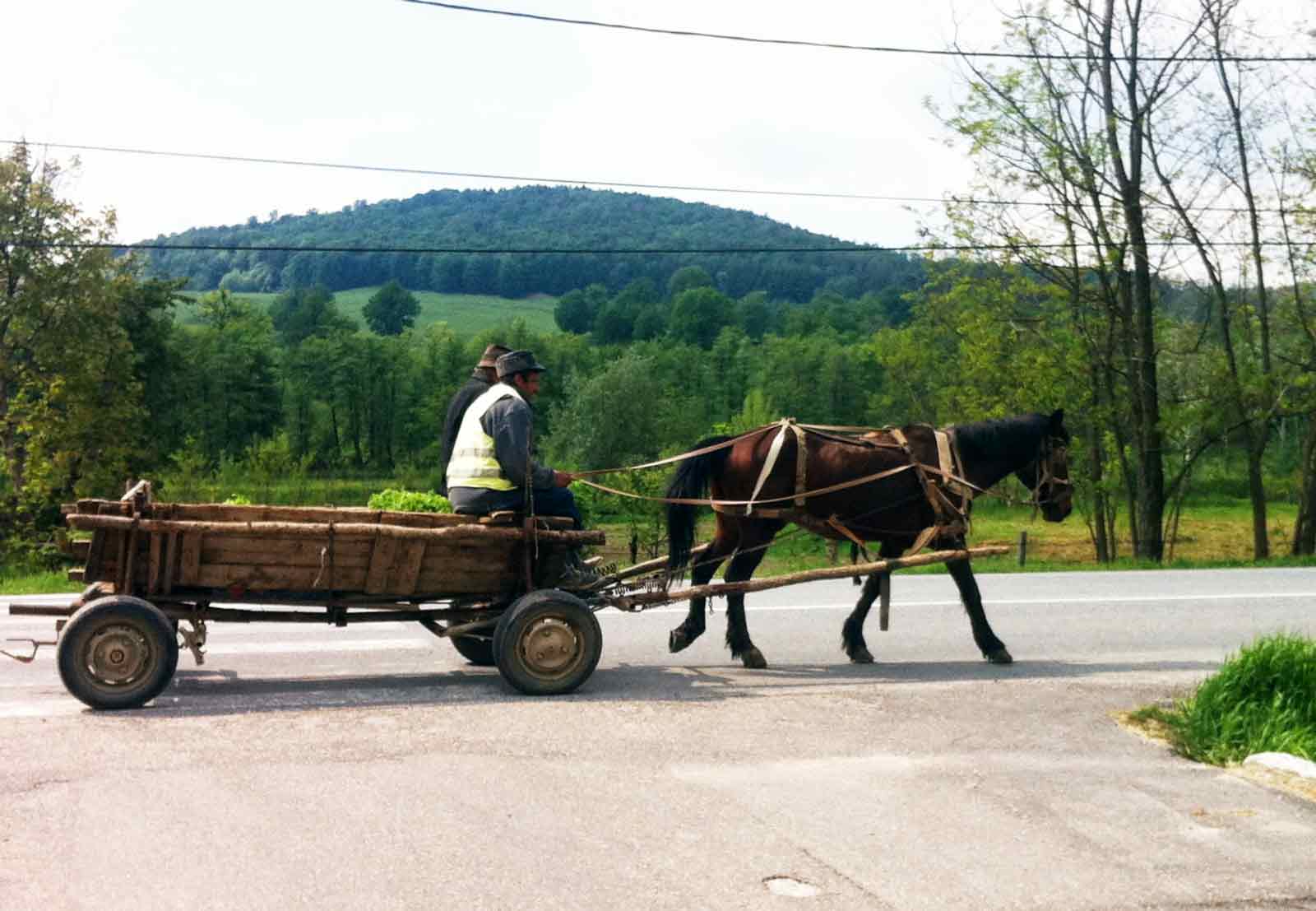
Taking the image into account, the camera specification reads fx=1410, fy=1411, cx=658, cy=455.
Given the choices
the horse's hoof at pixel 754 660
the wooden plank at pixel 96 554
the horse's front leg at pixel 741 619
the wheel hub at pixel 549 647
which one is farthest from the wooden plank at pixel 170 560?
the horse's hoof at pixel 754 660

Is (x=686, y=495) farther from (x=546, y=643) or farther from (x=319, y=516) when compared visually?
(x=319, y=516)

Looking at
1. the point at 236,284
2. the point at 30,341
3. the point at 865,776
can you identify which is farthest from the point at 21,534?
the point at 236,284

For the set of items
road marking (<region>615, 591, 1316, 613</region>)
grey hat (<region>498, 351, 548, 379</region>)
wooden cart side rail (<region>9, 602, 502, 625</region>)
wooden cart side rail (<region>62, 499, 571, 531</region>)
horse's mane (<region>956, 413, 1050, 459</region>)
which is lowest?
wooden cart side rail (<region>9, 602, 502, 625</region>)

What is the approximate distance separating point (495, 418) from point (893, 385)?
4848cm

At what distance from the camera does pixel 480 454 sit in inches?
363

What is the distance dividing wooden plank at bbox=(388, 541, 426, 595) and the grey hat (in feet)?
4.69

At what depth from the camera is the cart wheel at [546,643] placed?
340 inches

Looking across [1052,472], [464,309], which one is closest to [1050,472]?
[1052,472]

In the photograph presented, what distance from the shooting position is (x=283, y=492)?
41.1 metres

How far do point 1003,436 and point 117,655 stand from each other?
21.8ft

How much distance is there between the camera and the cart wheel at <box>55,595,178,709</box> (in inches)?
312

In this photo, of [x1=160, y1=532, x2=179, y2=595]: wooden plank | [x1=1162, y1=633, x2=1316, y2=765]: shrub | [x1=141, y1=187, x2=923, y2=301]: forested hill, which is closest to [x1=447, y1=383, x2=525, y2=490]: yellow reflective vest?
[x1=160, y1=532, x2=179, y2=595]: wooden plank

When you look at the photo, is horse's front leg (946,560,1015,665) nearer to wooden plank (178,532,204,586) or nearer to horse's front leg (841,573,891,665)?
horse's front leg (841,573,891,665)

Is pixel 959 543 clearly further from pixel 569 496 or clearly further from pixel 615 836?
pixel 615 836
